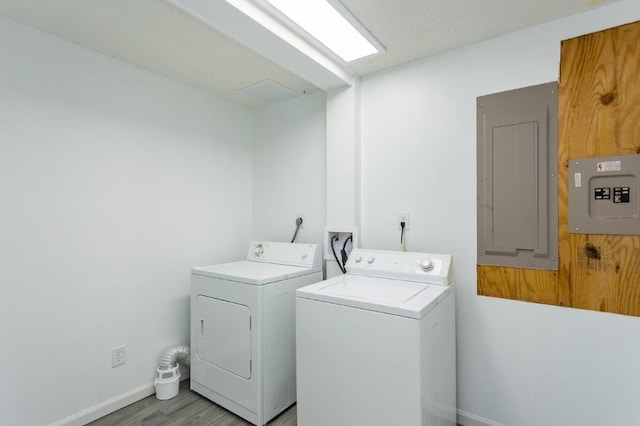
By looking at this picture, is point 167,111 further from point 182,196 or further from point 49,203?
point 49,203

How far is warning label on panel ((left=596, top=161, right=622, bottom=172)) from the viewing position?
1.45 m

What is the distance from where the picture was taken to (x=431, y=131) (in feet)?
6.47

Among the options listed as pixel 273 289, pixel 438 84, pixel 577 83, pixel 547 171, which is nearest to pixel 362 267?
pixel 273 289

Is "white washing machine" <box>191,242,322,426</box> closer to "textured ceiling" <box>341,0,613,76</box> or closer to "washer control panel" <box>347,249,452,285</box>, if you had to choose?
"washer control panel" <box>347,249,452,285</box>

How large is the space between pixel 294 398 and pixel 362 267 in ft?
3.30

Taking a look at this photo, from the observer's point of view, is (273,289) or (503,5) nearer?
(503,5)

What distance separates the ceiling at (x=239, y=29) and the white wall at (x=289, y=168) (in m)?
0.49

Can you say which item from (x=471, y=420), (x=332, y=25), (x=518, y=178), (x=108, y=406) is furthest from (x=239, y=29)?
(x=471, y=420)

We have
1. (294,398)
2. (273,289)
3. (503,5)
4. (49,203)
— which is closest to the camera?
(503,5)

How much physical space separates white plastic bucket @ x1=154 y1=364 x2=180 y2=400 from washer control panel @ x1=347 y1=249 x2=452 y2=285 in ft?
4.75

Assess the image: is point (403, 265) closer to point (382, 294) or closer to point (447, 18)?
point (382, 294)

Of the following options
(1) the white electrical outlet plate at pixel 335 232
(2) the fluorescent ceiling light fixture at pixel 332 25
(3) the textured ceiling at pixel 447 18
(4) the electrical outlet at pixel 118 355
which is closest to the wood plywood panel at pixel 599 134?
(3) the textured ceiling at pixel 447 18

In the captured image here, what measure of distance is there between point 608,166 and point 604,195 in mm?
140

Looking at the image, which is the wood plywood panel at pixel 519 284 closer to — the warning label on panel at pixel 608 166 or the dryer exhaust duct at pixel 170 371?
the warning label on panel at pixel 608 166
